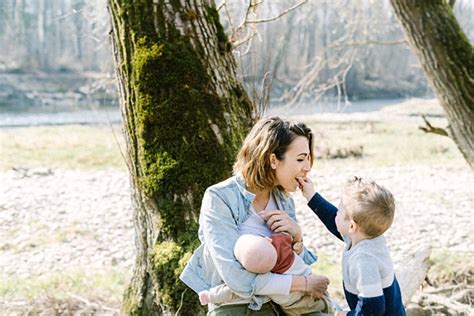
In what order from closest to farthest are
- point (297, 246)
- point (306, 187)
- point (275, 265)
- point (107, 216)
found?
1. point (275, 265)
2. point (297, 246)
3. point (306, 187)
4. point (107, 216)

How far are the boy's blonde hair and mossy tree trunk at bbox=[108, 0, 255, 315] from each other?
1124 mm

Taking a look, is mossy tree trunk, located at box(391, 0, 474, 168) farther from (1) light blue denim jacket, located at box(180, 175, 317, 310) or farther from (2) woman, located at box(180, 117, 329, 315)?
(1) light blue denim jacket, located at box(180, 175, 317, 310)

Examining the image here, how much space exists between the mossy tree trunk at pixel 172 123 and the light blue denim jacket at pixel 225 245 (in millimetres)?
673

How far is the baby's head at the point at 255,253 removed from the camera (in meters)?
2.62

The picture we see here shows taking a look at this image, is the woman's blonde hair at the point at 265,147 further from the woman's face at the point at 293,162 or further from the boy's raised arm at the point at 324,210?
the boy's raised arm at the point at 324,210

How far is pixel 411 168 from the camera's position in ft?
48.4

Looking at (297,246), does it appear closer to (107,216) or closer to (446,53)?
(446,53)

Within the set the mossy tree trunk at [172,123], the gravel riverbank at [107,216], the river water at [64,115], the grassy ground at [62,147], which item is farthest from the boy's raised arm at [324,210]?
the river water at [64,115]

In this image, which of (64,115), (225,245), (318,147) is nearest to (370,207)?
(225,245)

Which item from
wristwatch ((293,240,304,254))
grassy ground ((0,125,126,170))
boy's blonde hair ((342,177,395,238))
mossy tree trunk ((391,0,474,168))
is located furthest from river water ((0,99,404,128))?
boy's blonde hair ((342,177,395,238))

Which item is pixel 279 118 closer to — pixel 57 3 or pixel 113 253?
pixel 113 253

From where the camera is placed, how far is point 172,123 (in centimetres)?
363

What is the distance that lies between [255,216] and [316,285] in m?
Answer: 0.38

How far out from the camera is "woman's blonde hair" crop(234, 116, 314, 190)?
275cm
